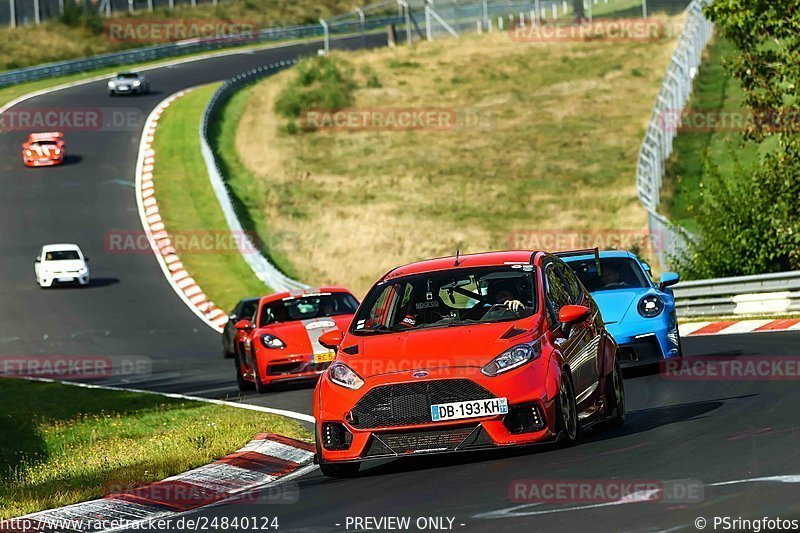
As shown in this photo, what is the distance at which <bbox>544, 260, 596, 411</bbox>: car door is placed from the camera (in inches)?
411

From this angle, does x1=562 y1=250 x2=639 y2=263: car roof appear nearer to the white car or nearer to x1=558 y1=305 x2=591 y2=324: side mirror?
x1=558 y1=305 x2=591 y2=324: side mirror

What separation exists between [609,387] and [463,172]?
41.0 metres

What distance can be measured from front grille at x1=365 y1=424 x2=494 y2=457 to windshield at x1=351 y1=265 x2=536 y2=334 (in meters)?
1.07

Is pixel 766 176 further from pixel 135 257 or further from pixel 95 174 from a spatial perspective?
pixel 95 174

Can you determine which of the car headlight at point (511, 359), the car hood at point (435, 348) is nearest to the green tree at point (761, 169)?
the car hood at point (435, 348)

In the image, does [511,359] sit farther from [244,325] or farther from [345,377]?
[244,325]

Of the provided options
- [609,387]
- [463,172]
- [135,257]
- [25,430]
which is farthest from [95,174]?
[609,387]

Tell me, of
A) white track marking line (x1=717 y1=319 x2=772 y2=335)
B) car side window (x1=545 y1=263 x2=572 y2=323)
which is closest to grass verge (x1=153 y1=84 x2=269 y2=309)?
white track marking line (x1=717 y1=319 x2=772 y2=335)

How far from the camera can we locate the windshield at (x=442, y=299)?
10.6 m

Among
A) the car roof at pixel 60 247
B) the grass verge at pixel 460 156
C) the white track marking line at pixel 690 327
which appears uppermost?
the white track marking line at pixel 690 327

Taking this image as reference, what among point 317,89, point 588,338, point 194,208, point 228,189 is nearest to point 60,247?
point 194,208

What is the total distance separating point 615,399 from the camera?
1148 centimetres

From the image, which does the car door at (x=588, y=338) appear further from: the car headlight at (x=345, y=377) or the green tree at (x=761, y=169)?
the green tree at (x=761, y=169)

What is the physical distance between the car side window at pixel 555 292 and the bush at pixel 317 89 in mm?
50357
